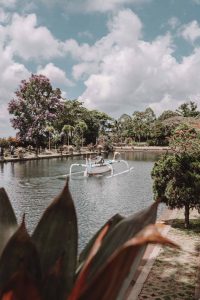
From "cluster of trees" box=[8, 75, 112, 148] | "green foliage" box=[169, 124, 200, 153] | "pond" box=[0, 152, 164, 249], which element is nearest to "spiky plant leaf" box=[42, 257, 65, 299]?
"green foliage" box=[169, 124, 200, 153]

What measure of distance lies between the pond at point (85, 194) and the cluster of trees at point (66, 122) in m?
7.32

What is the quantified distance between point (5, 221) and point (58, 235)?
136 millimetres

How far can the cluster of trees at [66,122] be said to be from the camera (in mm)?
47750

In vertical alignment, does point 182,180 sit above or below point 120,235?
below

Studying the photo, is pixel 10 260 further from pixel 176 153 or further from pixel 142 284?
pixel 176 153

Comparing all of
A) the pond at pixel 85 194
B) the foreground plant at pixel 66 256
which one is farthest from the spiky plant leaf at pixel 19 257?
the pond at pixel 85 194

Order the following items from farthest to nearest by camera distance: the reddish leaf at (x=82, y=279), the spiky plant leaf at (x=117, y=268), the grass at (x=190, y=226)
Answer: the grass at (x=190, y=226) → the reddish leaf at (x=82, y=279) → the spiky plant leaf at (x=117, y=268)

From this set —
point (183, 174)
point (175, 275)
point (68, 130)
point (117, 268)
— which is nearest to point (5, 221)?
point (117, 268)

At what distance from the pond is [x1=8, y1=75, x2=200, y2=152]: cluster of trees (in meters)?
7.32

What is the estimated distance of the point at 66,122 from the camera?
65.1 meters

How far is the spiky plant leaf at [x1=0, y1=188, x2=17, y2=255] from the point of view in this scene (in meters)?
1.00

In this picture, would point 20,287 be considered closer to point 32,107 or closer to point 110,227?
point 110,227

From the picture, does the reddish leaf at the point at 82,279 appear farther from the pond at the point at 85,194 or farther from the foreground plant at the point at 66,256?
the pond at the point at 85,194

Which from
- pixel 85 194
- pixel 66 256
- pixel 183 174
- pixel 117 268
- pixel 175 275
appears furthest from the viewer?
pixel 85 194
